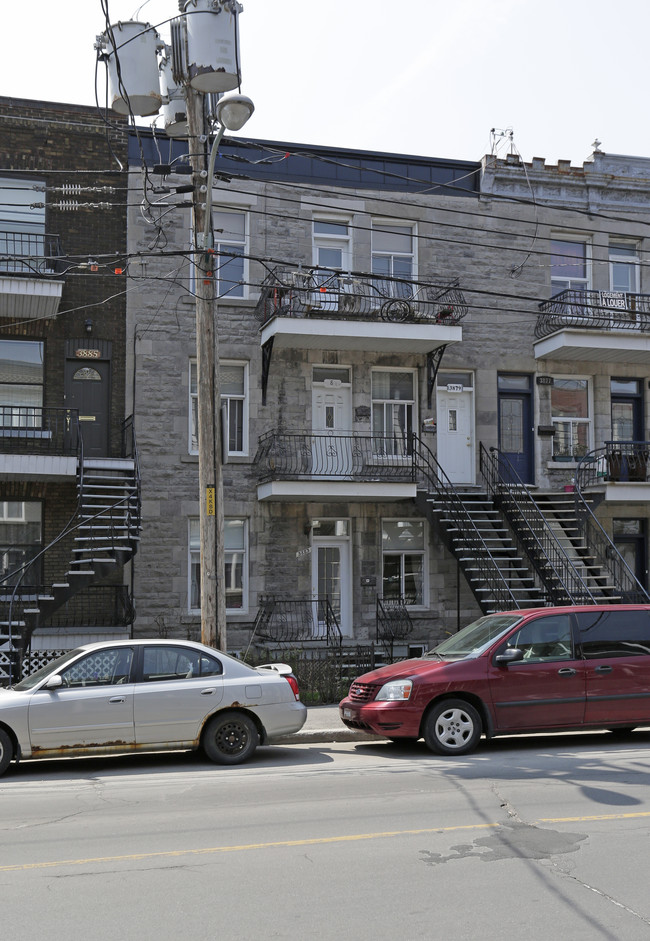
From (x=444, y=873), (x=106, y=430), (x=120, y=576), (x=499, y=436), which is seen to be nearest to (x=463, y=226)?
(x=499, y=436)

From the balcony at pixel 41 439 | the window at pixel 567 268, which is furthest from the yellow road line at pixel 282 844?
the window at pixel 567 268

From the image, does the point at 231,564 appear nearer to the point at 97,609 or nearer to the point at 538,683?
the point at 97,609

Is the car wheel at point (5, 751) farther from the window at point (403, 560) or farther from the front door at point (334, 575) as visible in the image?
the window at point (403, 560)

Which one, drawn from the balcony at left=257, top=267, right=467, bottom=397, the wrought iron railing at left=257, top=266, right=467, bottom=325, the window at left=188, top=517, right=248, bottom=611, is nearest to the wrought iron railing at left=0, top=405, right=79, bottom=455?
the window at left=188, top=517, right=248, bottom=611

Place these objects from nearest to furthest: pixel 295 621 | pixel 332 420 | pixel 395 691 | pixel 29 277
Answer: pixel 395 691 < pixel 29 277 < pixel 295 621 < pixel 332 420

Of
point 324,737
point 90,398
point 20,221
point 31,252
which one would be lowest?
point 324,737

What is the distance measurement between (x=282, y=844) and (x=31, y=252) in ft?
47.6

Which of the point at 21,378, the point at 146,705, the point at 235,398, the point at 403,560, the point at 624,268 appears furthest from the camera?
the point at 624,268

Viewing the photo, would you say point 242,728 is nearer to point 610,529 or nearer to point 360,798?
point 360,798

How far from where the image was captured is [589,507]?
65.8 feet

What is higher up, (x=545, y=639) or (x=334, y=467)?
(x=334, y=467)

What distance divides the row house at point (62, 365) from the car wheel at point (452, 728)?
25.7 feet

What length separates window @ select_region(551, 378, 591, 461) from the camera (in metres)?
21.4

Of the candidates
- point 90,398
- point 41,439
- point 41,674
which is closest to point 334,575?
point 90,398
